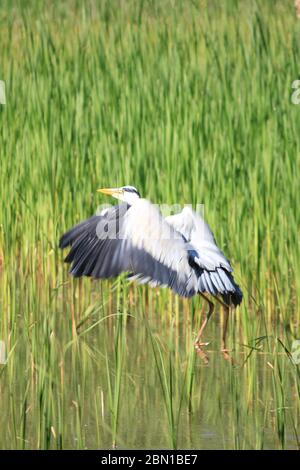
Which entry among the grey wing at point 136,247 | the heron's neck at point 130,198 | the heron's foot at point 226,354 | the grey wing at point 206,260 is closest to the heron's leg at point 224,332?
the heron's foot at point 226,354

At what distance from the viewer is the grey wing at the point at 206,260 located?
518cm

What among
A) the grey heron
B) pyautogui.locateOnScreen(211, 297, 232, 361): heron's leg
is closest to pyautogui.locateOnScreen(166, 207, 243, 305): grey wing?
the grey heron

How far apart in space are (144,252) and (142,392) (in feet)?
1.90

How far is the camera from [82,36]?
788 centimetres

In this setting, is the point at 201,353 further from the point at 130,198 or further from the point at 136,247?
the point at 130,198

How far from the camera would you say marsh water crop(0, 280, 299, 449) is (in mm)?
4289

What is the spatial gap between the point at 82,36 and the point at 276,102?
1.66 metres

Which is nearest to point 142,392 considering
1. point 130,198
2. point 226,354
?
point 226,354

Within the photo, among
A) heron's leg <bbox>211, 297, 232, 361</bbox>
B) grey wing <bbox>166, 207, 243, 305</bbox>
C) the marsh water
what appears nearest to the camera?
the marsh water

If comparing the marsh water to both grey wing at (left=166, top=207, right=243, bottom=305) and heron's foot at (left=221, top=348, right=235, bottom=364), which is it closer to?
heron's foot at (left=221, top=348, right=235, bottom=364)

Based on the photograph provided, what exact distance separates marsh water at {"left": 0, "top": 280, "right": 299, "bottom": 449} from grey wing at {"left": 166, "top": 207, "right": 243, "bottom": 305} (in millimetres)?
233

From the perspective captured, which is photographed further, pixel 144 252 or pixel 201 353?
pixel 201 353

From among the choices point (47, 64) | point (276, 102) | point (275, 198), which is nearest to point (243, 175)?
point (275, 198)

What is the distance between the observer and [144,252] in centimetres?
508
